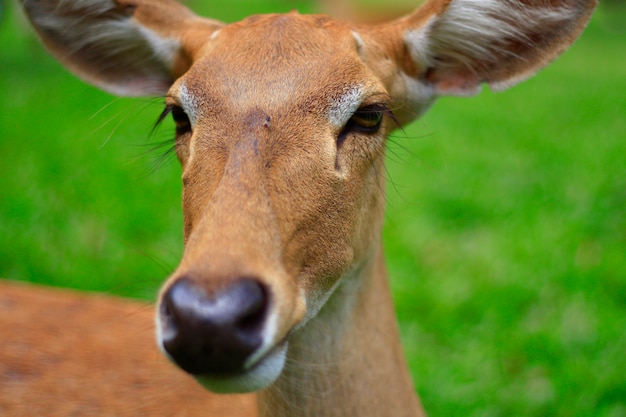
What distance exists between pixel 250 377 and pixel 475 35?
1.84 m

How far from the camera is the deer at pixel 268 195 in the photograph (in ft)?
6.44

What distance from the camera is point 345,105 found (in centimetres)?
246

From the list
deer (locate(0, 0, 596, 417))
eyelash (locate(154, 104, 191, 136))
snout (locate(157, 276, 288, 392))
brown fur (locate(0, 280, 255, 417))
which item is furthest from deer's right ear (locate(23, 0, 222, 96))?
snout (locate(157, 276, 288, 392))

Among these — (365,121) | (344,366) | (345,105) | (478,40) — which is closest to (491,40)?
(478,40)

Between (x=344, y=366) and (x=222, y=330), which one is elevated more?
(x=222, y=330)

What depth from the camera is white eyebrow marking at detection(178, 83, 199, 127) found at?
97.7 inches

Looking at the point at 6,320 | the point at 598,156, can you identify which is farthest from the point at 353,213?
the point at 598,156

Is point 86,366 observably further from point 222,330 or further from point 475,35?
point 475,35

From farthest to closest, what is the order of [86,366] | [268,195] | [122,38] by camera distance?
1. [86,366]
2. [122,38]
3. [268,195]

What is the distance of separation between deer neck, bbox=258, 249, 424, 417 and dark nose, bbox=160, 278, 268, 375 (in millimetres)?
838

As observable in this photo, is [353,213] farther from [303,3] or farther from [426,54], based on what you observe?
[303,3]

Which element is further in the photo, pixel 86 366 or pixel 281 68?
pixel 86 366

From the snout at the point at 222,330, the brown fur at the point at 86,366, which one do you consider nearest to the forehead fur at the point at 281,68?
the snout at the point at 222,330

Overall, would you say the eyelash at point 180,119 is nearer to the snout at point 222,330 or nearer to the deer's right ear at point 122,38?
the deer's right ear at point 122,38
